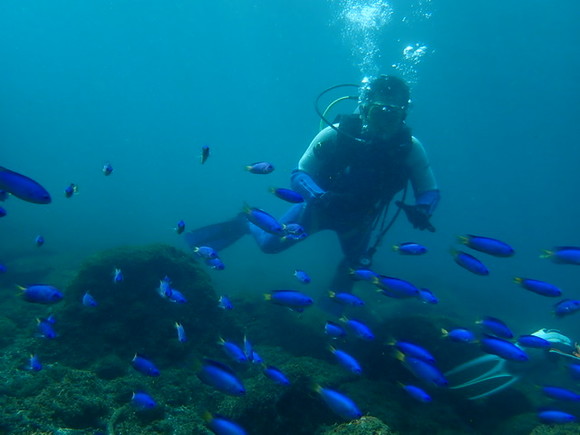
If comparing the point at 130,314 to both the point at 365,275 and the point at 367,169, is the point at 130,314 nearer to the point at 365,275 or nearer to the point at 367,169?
the point at 365,275

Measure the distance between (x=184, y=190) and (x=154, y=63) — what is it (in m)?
85.8

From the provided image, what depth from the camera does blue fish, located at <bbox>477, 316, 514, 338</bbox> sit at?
15.9 ft

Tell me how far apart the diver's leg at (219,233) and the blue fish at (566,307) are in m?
6.80

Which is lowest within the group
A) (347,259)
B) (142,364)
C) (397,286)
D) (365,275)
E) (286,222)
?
(142,364)

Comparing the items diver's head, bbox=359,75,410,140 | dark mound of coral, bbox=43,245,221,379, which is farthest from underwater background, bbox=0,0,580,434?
diver's head, bbox=359,75,410,140

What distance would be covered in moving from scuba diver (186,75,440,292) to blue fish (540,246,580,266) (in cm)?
217

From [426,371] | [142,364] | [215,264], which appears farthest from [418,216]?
[142,364]

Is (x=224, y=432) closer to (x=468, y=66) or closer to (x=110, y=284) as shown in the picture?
(x=110, y=284)

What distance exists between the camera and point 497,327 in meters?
4.88

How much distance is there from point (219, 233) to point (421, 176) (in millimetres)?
5224

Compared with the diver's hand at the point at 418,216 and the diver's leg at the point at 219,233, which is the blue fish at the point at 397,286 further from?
the diver's leg at the point at 219,233

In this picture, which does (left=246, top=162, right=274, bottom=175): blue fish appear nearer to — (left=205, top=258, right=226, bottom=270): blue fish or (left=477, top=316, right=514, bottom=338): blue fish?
(left=205, top=258, right=226, bottom=270): blue fish

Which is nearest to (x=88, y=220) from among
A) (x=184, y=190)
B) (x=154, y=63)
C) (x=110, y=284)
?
(x=110, y=284)

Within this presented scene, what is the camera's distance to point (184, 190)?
276 ft
